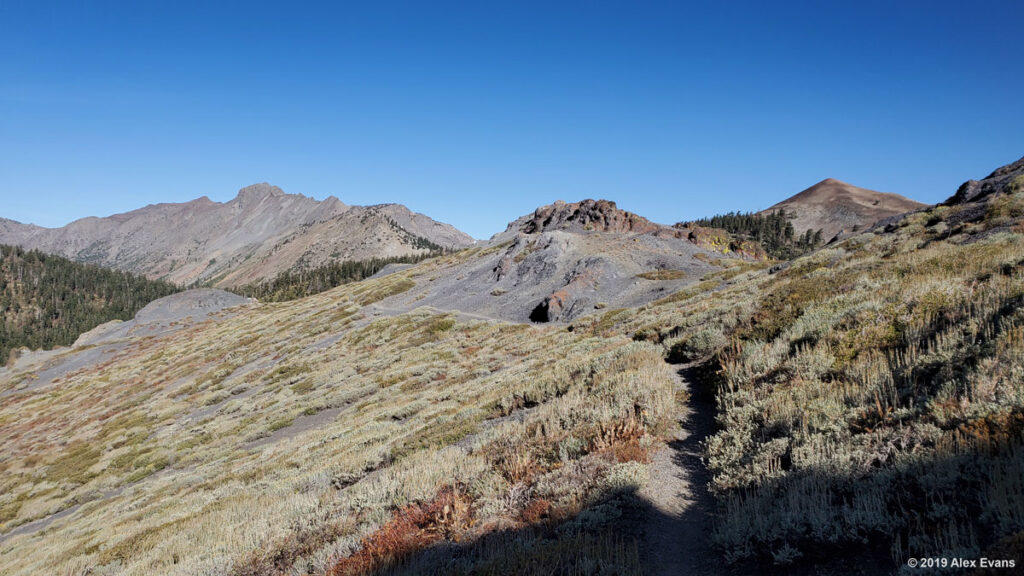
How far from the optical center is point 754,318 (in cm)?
1191

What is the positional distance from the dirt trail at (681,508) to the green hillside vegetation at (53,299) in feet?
686

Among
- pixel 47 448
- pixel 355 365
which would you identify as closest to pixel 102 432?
pixel 47 448

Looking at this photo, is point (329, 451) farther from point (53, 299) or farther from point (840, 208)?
point (53, 299)

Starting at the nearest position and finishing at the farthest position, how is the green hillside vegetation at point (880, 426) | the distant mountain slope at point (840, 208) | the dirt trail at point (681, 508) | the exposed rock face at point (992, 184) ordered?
1. the green hillside vegetation at point (880, 426)
2. the dirt trail at point (681, 508)
3. the exposed rock face at point (992, 184)
4. the distant mountain slope at point (840, 208)

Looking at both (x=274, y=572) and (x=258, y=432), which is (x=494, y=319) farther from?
(x=274, y=572)

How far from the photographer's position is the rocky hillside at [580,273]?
3906cm

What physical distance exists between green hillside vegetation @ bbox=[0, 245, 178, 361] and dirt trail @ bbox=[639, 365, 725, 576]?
686ft

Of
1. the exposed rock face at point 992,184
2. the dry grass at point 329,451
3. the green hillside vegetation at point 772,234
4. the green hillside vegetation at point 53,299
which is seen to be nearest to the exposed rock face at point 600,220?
the exposed rock face at point 992,184

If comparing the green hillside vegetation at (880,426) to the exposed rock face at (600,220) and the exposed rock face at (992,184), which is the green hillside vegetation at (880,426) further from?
the exposed rock face at (600,220)

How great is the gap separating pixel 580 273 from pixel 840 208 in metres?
188

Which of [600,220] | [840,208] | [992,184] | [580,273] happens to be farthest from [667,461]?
[840,208]

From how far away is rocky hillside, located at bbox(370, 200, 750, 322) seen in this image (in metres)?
39.1

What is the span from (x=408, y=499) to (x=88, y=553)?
12.1 metres

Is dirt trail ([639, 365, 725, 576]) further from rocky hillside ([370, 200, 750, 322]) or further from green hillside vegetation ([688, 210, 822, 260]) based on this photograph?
green hillside vegetation ([688, 210, 822, 260])
